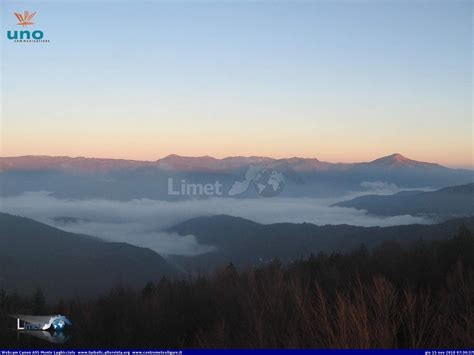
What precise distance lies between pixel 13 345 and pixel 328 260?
27.6 feet

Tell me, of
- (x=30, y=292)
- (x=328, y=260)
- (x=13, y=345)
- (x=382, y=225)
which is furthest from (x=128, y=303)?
(x=382, y=225)

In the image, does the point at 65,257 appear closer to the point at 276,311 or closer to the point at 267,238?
the point at 267,238

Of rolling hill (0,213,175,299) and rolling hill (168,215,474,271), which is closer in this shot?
rolling hill (168,215,474,271)

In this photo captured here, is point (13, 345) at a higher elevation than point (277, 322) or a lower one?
lower

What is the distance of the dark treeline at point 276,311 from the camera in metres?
5.33

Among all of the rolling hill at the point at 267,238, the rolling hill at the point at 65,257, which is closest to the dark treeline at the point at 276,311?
the rolling hill at the point at 267,238

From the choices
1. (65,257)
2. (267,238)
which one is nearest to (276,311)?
(267,238)

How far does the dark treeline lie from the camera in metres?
5.33

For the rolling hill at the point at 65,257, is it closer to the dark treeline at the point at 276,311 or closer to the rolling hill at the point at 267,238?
the rolling hill at the point at 267,238

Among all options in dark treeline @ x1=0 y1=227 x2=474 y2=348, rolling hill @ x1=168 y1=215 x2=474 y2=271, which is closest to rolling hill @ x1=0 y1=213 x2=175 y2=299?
rolling hill @ x1=168 y1=215 x2=474 y2=271

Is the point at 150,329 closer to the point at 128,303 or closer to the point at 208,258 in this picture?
the point at 128,303

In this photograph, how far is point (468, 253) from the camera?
13.4m

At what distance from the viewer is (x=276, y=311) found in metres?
6.31

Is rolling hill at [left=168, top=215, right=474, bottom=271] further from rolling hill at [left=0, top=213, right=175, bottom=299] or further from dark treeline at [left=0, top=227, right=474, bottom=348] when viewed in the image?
rolling hill at [left=0, top=213, right=175, bottom=299]
